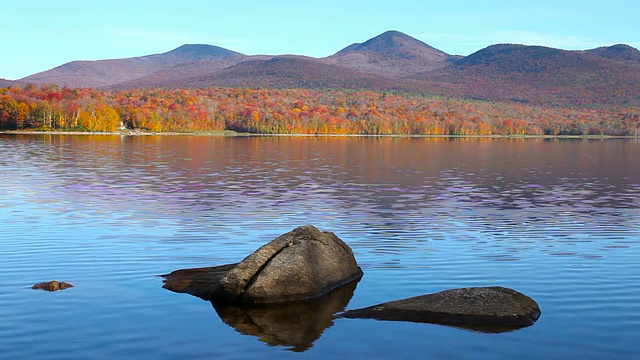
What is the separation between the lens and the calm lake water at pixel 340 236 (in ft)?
59.0

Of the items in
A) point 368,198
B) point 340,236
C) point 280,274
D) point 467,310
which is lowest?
point 368,198

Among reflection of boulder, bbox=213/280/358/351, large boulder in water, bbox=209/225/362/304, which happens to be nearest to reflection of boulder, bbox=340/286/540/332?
reflection of boulder, bbox=213/280/358/351

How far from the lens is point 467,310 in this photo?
19.8 m

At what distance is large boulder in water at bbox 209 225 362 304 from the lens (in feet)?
71.0

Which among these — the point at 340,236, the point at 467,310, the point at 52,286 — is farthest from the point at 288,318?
the point at 340,236

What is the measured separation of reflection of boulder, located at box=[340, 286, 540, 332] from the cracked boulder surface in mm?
2086

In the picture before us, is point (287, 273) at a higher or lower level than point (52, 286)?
higher

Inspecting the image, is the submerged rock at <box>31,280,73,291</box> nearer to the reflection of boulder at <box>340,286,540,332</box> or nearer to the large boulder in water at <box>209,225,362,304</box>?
the large boulder in water at <box>209,225,362,304</box>

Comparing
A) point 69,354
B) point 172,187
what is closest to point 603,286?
point 69,354

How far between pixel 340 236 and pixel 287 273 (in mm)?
12156

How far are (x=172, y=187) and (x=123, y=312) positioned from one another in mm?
38770

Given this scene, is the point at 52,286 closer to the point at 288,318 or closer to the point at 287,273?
the point at 287,273

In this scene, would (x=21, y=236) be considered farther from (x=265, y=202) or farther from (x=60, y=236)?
(x=265, y=202)

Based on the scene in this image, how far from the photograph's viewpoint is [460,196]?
179 feet
